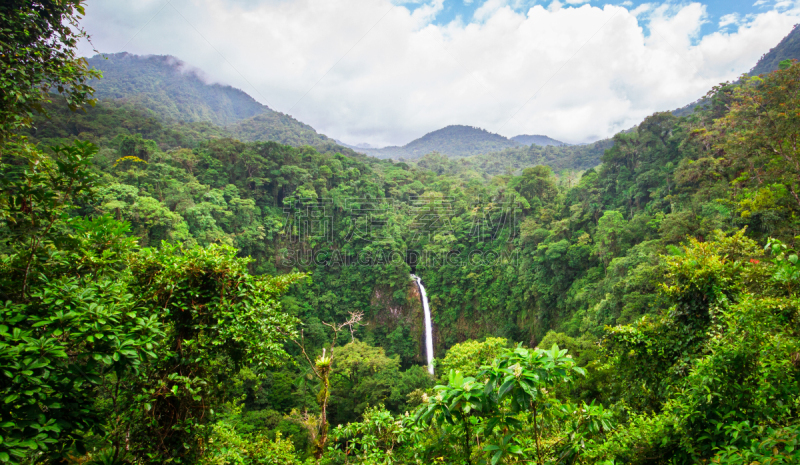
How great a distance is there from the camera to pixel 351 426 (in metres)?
2.75

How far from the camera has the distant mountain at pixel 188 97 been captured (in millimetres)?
47281

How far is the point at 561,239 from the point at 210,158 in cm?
2188

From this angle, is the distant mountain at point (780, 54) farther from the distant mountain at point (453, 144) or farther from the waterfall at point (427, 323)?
the distant mountain at point (453, 144)

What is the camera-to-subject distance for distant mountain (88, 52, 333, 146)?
1861 inches

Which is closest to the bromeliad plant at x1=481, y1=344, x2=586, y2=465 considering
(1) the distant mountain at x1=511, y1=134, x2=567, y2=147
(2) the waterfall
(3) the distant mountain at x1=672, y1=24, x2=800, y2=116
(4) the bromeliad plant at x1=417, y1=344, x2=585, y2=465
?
(4) the bromeliad plant at x1=417, y1=344, x2=585, y2=465

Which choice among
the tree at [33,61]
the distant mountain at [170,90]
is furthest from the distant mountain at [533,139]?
the tree at [33,61]

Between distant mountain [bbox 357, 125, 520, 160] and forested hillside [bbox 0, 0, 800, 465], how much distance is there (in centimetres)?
6003

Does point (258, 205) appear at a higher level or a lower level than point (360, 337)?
higher

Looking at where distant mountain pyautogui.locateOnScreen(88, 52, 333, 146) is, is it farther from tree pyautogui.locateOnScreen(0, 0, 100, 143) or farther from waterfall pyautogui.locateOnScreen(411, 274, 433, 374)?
tree pyautogui.locateOnScreen(0, 0, 100, 143)

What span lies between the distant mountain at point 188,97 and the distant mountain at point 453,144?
29997 millimetres

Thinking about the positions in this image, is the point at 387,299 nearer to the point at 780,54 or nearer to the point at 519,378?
the point at 519,378

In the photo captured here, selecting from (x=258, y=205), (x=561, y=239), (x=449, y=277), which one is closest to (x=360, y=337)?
(x=449, y=277)

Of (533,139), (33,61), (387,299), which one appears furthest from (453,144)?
(33,61)

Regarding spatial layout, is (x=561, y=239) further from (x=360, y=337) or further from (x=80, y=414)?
(x=80, y=414)
